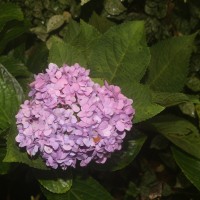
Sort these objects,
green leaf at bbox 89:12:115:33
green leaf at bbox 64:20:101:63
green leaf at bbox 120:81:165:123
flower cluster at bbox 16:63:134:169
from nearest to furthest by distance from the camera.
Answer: flower cluster at bbox 16:63:134:169, green leaf at bbox 120:81:165:123, green leaf at bbox 64:20:101:63, green leaf at bbox 89:12:115:33

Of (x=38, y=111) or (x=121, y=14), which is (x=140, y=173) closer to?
(x=121, y=14)

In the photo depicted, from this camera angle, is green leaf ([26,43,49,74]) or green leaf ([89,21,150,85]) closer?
green leaf ([89,21,150,85])

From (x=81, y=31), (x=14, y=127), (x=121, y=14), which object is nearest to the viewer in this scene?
(x=14, y=127)

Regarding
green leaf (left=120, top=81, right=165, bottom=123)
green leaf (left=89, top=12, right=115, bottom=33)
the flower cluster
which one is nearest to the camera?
the flower cluster

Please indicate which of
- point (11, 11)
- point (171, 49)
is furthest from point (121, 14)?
point (11, 11)

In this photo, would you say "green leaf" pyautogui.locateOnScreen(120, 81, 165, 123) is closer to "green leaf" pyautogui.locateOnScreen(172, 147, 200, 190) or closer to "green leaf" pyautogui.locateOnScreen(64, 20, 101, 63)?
"green leaf" pyautogui.locateOnScreen(64, 20, 101, 63)

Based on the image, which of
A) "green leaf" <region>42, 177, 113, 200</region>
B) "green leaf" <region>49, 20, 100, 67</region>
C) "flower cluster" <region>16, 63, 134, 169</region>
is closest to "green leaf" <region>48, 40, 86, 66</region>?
"green leaf" <region>49, 20, 100, 67</region>
